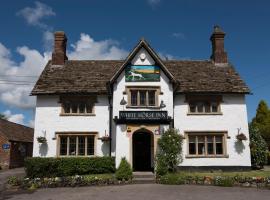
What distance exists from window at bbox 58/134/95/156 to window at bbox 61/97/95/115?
1.94 metres

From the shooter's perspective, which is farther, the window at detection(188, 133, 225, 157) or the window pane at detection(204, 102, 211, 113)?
the window pane at detection(204, 102, 211, 113)

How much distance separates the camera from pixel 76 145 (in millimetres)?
23016

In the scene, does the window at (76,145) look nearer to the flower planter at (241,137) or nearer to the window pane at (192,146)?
the window pane at (192,146)

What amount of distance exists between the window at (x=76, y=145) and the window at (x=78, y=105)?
1.94 m

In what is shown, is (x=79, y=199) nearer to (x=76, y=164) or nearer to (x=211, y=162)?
(x=76, y=164)

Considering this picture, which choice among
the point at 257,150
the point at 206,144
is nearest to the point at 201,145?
the point at 206,144

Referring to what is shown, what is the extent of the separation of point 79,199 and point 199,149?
1243 centimetres

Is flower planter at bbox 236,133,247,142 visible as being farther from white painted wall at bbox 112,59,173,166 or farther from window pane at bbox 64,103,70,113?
window pane at bbox 64,103,70,113

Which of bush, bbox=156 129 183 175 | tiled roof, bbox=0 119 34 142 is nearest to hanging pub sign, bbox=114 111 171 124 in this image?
bush, bbox=156 129 183 175

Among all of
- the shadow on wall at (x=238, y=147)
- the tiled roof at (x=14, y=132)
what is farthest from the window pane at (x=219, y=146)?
the tiled roof at (x=14, y=132)

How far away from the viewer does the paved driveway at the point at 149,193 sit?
13508mm

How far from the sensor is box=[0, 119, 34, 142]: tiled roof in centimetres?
3411

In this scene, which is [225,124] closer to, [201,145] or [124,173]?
[201,145]

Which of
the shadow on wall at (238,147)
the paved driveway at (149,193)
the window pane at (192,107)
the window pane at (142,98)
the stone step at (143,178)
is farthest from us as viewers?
the window pane at (192,107)
